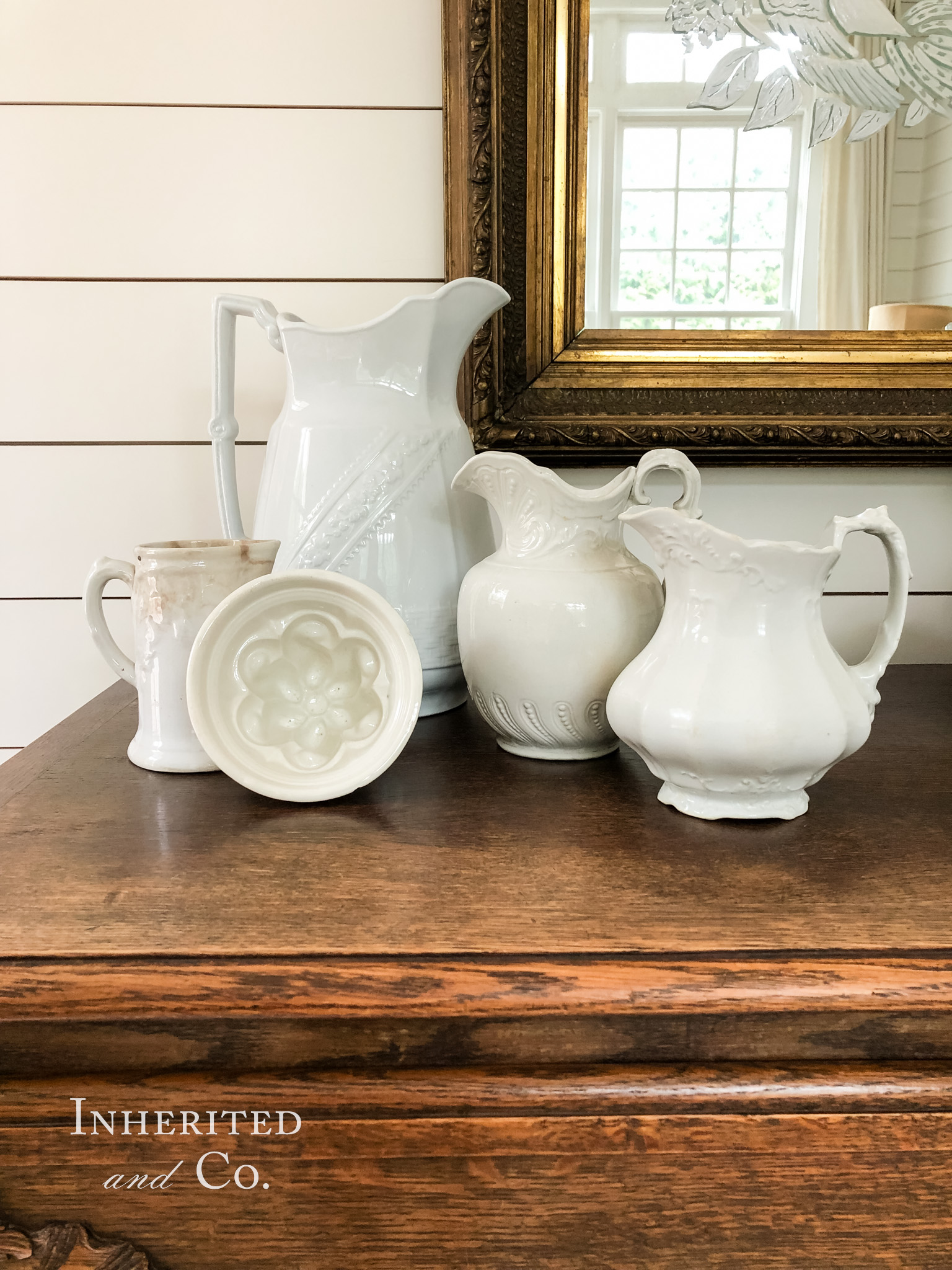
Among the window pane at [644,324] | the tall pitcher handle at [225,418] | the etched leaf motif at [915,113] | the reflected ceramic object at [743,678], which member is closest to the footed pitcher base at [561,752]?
the reflected ceramic object at [743,678]

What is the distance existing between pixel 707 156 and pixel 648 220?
9 centimetres

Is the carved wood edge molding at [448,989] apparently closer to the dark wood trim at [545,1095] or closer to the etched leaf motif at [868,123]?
the dark wood trim at [545,1095]

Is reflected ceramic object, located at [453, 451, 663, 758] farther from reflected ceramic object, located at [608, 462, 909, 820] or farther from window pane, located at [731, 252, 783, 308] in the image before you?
window pane, located at [731, 252, 783, 308]

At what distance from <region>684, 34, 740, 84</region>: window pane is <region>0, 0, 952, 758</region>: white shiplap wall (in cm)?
26

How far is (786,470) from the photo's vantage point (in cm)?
97

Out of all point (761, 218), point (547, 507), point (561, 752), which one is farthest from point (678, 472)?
→ point (761, 218)

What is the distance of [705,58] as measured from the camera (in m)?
0.87

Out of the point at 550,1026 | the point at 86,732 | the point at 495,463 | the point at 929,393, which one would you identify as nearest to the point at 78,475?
the point at 86,732

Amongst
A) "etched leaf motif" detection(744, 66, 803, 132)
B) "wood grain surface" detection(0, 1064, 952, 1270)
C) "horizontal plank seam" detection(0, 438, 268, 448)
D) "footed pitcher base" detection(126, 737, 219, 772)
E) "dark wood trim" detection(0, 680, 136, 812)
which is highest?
"etched leaf motif" detection(744, 66, 803, 132)

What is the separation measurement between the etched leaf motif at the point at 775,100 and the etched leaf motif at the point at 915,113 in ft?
0.37

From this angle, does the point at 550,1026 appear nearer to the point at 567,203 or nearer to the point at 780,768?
the point at 780,768

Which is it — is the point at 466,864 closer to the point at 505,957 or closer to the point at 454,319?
the point at 505,957

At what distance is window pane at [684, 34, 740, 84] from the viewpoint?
2.84 ft

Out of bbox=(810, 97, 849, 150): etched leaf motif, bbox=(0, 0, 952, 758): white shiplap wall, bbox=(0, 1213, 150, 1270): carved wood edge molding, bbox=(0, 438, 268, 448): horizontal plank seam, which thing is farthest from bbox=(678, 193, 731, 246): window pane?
bbox=(0, 1213, 150, 1270): carved wood edge molding
